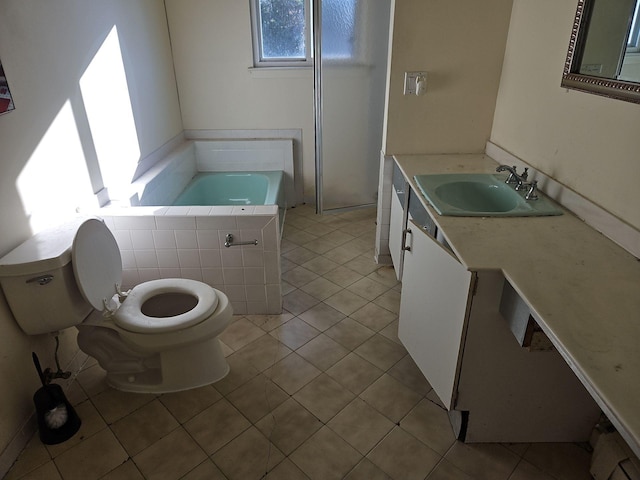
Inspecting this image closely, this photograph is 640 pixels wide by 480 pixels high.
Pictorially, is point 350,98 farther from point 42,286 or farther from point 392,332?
point 42,286

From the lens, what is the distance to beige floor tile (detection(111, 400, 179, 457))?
1.69 m

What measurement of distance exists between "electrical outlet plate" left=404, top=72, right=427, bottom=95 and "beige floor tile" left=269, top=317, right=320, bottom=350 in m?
1.42

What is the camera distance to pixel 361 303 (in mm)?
2557

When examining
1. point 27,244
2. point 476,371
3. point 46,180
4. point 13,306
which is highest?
point 46,180

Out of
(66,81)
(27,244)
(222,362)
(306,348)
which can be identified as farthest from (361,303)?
(66,81)

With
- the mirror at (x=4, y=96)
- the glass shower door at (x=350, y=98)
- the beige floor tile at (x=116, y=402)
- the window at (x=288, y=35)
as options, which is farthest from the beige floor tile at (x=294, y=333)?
the window at (x=288, y=35)

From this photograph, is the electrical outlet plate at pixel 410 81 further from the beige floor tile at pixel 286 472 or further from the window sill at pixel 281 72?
the beige floor tile at pixel 286 472

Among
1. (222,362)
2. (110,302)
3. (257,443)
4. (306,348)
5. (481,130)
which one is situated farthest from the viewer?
(481,130)

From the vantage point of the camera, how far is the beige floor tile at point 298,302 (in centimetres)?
250

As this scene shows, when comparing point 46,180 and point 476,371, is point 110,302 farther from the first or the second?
point 476,371

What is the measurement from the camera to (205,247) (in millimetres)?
2305

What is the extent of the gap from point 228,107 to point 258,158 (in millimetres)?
494

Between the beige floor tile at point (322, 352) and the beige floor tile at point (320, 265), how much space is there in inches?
28.6

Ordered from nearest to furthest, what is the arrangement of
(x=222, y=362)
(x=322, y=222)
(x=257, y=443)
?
(x=257, y=443) < (x=222, y=362) < (x=322, y=222)
